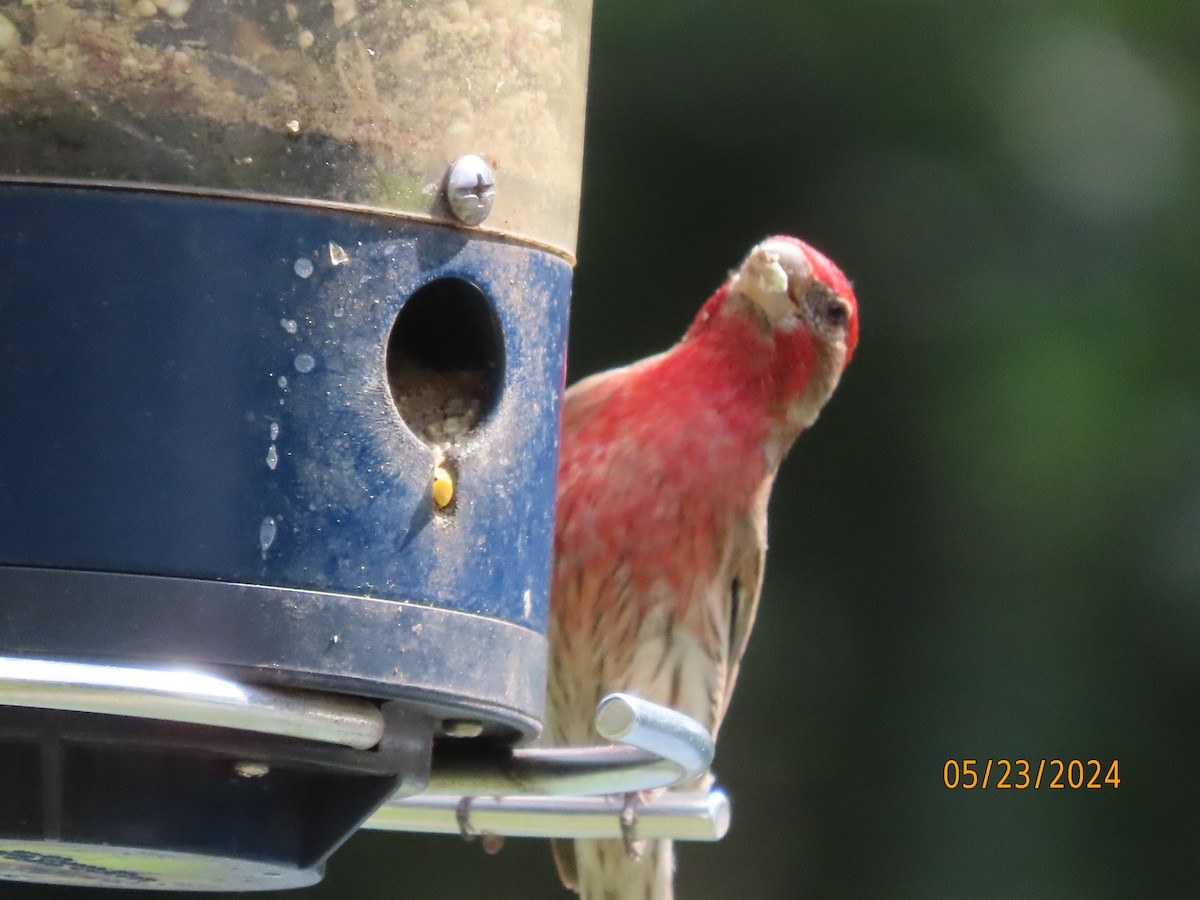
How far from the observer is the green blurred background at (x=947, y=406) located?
6.23 metres

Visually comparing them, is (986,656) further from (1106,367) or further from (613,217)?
(613,217)

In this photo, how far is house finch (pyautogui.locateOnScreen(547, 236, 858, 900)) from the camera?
4664 millimetres

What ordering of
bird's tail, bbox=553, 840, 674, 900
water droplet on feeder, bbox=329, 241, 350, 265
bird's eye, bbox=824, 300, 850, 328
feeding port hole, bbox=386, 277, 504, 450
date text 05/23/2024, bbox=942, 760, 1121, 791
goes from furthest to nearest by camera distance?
date text 05/23/2024, bbox=942, 760, 1121, 791
bird's tail, bbox=553, 840, 674, 900
bird's eye, bbox=824, 300, 850, 328
feeding port hole, bbox=386, 277, 504, 450
water droplet on feeder, bbox=329, 241, 350, 265

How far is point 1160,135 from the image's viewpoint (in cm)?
635

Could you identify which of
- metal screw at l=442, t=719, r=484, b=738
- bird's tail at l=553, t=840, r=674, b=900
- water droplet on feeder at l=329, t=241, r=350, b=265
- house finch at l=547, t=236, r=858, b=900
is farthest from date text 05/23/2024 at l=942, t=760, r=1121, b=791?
water droplet on feeder at l=329, t=241, r=350, b=265

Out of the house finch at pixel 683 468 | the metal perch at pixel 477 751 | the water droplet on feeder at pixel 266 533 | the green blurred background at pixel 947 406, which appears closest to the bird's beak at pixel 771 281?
the house finch at pixel 683 468

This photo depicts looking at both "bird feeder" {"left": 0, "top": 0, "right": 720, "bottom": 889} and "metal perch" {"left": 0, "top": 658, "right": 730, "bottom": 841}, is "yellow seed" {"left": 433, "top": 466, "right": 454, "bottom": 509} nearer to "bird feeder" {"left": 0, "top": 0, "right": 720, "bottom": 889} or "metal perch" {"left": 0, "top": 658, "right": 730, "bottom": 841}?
"bird feeder" {"left": 0, "top": 0, "right": 720, "bottom": 889}

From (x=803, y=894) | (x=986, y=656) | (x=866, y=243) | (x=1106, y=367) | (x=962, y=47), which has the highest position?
(x=962, y=47)

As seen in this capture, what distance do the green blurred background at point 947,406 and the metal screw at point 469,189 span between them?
354 centimetres

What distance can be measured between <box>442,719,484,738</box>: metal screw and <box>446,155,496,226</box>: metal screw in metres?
0.65

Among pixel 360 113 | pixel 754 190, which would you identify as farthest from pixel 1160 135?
pixel 360 113

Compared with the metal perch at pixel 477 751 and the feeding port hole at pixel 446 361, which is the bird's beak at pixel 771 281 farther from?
the feeding port hole at pixel 446 361

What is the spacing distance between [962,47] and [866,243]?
0.62m

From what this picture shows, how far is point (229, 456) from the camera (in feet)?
8.75
